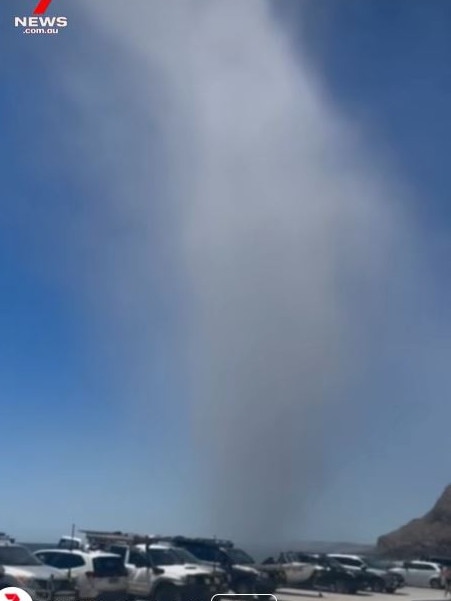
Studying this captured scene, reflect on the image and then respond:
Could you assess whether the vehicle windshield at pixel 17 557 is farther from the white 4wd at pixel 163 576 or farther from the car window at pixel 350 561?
the car window at pixel 350 561

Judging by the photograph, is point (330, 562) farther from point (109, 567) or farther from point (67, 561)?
point (67, 561)

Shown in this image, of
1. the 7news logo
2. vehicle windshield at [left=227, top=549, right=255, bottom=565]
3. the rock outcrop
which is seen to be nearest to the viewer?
the rock outcrop

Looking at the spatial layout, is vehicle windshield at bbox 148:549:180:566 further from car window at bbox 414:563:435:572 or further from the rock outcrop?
car window at bbox 414:563:435:572

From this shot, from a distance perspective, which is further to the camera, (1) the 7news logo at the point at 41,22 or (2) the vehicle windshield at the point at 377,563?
(1) the 7news logo at the point at 41,22

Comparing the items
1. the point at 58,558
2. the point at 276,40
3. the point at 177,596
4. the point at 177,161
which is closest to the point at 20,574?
the point at 58,558

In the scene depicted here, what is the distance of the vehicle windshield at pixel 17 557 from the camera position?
14.0 ft

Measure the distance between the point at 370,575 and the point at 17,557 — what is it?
156cm

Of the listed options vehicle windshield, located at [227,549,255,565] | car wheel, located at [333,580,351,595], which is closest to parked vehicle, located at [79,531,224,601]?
vehicle windshield, located at [227,549,255,565]

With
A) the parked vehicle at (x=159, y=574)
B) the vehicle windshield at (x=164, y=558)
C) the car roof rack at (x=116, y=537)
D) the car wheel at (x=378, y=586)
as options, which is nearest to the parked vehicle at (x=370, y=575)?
the car wheel at (x=378, y=586)

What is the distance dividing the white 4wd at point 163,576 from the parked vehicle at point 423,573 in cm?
86

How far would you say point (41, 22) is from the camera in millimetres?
4609

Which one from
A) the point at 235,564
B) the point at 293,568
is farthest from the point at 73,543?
the point at 293,568

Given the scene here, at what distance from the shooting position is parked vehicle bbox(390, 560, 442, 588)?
4336mm

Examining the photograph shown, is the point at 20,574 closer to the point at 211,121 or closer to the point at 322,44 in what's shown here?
the point at 211,121
